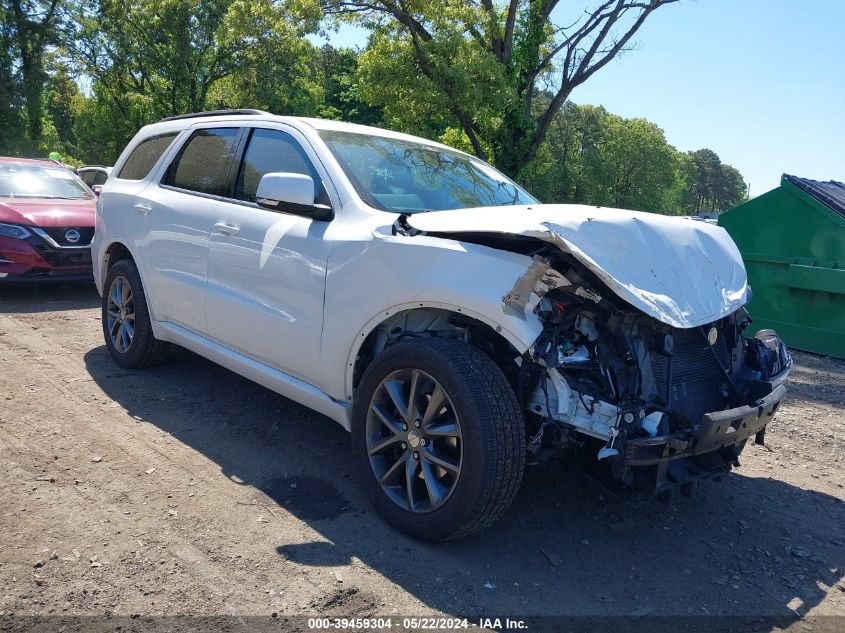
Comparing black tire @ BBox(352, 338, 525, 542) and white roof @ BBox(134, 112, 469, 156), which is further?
white roof @ BBox(134, 112, 469, 156)

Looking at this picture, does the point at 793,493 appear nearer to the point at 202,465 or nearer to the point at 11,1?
the point at 202,465

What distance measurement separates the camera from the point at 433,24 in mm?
14414

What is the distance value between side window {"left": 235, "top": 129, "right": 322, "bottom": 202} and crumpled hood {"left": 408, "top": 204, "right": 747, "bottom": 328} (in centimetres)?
103

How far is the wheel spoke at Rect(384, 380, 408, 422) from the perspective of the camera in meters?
3.21

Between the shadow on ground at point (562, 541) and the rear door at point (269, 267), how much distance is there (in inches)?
24.3

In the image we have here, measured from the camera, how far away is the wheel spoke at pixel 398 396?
3209 millimetres

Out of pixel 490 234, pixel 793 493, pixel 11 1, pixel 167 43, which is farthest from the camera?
pixel 11 1

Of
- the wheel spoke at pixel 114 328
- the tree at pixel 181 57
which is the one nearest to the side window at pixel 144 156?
the wheel spoke at pixel 114 328

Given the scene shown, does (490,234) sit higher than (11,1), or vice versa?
(11,1)

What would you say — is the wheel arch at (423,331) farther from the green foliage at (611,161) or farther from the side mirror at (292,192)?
the green foliage at (611,161)

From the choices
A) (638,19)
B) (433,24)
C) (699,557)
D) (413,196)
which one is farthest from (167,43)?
(699,557)

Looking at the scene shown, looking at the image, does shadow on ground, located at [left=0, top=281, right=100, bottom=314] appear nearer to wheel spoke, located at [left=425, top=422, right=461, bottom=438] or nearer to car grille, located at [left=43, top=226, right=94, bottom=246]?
car grille, located at [left=43, top=226, right=94, bottom=246]

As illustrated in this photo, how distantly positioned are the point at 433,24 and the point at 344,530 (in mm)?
13335

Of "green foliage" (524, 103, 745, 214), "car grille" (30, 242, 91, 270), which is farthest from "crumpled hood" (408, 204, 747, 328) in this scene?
"green foliage" (524, 103, 745, 214)
